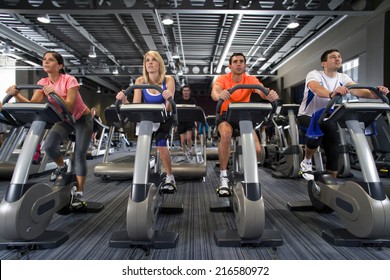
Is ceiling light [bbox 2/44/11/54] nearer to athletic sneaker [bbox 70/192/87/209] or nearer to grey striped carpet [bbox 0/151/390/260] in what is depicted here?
grey striped carpet [bbox 0/151/390/260]

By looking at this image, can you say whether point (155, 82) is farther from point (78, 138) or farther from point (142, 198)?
point (142, 198)

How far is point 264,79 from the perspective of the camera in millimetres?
14695

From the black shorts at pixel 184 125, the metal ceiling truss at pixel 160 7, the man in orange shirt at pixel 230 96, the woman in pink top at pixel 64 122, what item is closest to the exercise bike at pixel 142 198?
the woman in pink top at pixel 64 122

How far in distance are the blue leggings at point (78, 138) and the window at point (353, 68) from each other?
21.6 ft

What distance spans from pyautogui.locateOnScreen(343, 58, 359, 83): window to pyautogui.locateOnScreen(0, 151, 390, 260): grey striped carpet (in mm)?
5009

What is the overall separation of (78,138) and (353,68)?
7.16 meters

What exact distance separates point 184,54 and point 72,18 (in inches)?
177

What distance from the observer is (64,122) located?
7.65 ft

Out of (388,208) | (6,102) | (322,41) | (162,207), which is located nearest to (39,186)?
(6,102)

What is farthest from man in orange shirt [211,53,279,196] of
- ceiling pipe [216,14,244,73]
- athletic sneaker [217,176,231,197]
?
ceiling pipe [216,14,244,73]

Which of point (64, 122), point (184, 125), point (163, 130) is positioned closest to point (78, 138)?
point (64, 122)

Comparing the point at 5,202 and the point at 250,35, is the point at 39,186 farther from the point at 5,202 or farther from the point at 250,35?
the point at 250,35

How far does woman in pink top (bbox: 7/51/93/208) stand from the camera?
88.8 inches

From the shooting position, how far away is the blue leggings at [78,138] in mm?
2256
